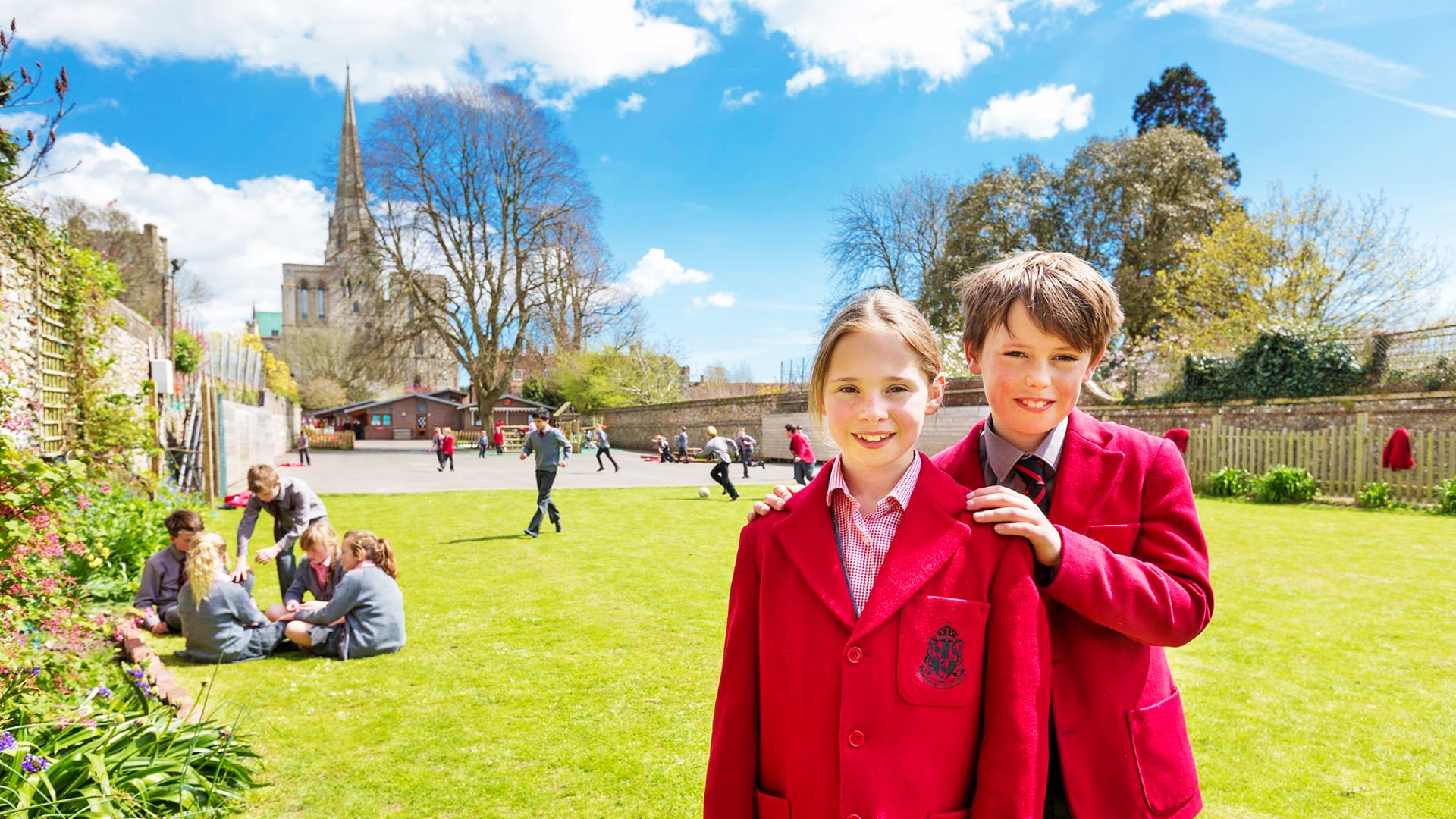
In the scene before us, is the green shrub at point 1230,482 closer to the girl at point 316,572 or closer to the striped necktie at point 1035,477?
the girl at point 316,572

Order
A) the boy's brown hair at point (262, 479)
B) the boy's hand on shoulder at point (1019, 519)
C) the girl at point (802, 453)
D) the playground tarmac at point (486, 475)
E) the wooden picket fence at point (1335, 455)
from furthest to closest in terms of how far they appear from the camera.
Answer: the playground tarmac at point (486, 475) → the girl at point (802, 453) → the wooden picket fence at point (1335, 455) → the boy's brown hair at point (262, 479) → the boy's hand on shoulder at point (1019, 519)

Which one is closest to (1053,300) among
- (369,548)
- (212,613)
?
(369,548)

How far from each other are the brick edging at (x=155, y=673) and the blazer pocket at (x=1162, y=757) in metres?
3.91

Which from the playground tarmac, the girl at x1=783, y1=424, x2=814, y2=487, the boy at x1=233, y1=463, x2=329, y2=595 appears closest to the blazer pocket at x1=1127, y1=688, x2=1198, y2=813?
the boy at x1=233, y1=463, x2=329, y2=595

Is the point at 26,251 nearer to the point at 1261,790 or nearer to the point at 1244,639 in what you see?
the point at 1261,790

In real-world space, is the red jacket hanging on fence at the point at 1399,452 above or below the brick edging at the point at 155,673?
above

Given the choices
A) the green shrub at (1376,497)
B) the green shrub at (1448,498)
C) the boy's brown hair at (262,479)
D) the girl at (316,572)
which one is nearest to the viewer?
the girl at (316,572)

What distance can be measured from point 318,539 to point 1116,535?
632cm


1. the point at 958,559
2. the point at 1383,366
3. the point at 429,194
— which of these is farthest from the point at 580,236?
the point at 958,559

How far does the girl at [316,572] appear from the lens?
21.0 feet

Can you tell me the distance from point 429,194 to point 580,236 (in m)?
7.37

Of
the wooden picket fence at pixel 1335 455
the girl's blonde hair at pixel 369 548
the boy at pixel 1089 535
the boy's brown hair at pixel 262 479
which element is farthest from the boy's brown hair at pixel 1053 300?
the wooden picket fence at pixel 1335 455

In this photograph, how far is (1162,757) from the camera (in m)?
1.55

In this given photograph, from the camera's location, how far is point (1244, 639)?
6070 millimetres
